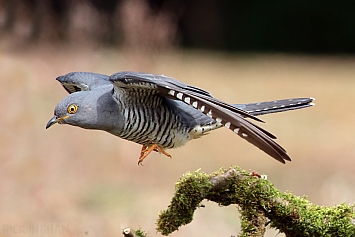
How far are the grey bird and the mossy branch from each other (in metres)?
0.23

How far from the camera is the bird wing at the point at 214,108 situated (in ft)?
5.08

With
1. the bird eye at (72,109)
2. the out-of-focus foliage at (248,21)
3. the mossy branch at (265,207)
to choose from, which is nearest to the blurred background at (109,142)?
the out-of-focus foliage at (248,21)

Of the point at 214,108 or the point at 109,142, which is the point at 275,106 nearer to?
the point at 214,108

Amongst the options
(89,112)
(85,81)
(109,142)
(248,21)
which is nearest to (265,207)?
(89,112)

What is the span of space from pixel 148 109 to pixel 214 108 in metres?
0.50

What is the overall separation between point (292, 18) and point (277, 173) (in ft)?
12.3

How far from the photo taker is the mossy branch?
175 centimetres

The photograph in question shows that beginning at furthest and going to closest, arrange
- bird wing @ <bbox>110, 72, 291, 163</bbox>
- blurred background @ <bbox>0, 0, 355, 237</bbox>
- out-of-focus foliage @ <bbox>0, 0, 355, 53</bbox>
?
out-of-focus foliage @ <bbox>0, 0, 355, 53</bbox> → blurred background @ <bbox>0, 0, 355, 237</bbox> → bird wing @ <bbox>110, 72, 291, 163</bbox>

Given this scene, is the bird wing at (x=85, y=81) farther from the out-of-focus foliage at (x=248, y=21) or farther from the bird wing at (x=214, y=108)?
the out-of-focus foliage at (x=248, y=21)

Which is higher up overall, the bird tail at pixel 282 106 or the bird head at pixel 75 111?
the bird tail at pixel 282 106

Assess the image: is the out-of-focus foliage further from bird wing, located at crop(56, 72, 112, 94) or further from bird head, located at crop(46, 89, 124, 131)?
bird head, located at crop(46, 89, 124, 131)

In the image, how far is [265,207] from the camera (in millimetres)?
1755

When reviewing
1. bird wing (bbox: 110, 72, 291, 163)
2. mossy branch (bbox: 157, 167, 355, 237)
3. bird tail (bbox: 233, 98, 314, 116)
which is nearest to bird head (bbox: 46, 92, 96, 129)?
bird wing (bbox: 110, 72, 291, 163)

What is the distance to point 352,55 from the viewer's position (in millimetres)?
8195
